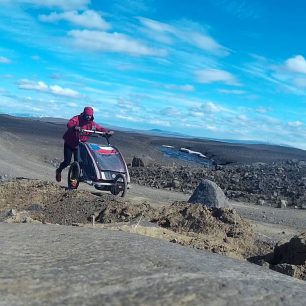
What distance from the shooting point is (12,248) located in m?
4.99

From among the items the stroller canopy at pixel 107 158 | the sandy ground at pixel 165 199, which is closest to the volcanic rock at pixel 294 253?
the sandy ground at pixel 165 199

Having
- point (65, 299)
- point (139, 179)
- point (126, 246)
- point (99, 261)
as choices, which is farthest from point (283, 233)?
point (139, 179)

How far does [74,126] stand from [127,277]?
9378 millimetres

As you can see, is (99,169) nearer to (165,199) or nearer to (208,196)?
(208,196)

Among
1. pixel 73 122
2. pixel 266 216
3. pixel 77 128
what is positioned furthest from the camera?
pixel 266 216

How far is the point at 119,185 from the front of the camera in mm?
13000

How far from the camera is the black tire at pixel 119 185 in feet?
42.5

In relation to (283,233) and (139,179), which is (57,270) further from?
(139,179)

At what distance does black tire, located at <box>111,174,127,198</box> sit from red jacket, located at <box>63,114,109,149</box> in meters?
1.28

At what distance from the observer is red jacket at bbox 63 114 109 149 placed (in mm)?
13227

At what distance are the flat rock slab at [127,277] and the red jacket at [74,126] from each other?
314 inches

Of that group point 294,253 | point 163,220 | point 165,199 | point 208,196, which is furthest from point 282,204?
point 294,253

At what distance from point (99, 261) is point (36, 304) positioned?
3.45 feet

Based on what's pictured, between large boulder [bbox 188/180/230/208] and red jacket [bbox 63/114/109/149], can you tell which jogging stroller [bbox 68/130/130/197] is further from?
large boulder [bbox 188/180/230/208]
